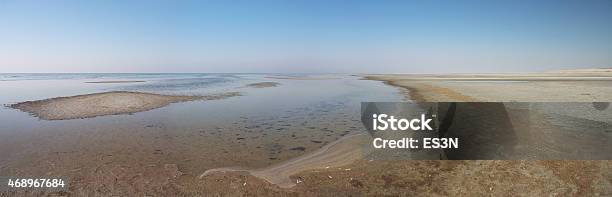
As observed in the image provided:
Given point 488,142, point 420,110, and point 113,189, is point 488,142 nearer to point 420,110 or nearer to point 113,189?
point 420,110

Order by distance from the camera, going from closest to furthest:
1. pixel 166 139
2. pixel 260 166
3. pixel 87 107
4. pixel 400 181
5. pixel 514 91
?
pixel 400 181, pixel 260 166, pixel 166 139, pixel 87 107, pixel 514 91

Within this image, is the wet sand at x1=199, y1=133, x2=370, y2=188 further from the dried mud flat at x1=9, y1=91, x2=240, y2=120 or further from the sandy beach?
the dried mud flat at x1=9, y1=91, x2=240, y2=120

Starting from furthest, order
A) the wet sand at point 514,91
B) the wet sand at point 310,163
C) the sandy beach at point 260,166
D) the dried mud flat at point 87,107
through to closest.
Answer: the wet sand at point 514,91 < the dried mud flat at point 87,107 < the wet sand at point 310,163 < the sandy beach at point 260,166

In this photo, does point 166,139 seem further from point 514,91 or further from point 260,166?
point 514,91

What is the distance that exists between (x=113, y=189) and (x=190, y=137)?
A: 445 centimetres

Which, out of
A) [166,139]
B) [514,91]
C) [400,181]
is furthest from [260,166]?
[514,91]

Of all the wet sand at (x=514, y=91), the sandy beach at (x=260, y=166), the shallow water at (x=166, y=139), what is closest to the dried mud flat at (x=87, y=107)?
the shallow water at (x=166, y=139)

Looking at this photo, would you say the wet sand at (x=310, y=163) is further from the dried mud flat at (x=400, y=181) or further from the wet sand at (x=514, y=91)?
the wet sand at (x=514, y=91)

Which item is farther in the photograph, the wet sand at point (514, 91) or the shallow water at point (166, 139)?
the wet sand at point (514, 91)

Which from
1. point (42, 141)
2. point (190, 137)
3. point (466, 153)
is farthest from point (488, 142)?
point (42, 141)

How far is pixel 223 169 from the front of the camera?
7.56m

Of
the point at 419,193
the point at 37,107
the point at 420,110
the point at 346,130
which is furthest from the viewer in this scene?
the point at 37,107

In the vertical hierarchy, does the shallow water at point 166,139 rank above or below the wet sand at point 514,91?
below

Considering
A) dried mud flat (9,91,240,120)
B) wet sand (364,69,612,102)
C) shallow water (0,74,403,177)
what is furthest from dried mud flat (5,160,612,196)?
wet sand (364,69,612,102)
